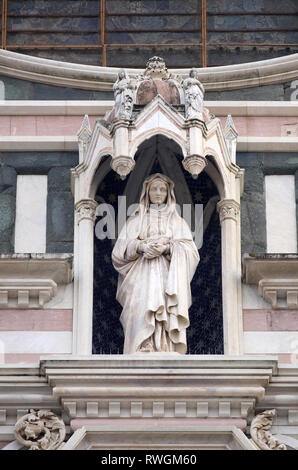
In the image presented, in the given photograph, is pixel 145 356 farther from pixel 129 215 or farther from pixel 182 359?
pixel 129 215

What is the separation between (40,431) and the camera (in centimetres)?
1973

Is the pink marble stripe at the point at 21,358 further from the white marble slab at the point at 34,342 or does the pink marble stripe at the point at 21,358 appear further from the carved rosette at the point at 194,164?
the carved rosette at the point at 194,164

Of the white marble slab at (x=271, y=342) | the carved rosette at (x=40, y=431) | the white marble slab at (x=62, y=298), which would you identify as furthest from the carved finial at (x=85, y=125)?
the carved rosette at (x=40, y=431)

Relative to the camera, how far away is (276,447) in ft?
64.3

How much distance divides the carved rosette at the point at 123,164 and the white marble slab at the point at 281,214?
1529 millimetres

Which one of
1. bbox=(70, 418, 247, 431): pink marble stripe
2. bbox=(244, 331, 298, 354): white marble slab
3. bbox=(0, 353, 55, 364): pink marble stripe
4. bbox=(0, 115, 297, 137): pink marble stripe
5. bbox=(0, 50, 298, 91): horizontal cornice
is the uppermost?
bbox=(0, 50, 298, 91): horizontal cornice

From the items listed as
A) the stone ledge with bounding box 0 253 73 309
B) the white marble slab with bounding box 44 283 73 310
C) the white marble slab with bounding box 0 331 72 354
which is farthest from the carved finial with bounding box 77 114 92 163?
the white marble slab with bounding box 0 331 72 354

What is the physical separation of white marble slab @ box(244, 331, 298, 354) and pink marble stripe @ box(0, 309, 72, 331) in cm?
164

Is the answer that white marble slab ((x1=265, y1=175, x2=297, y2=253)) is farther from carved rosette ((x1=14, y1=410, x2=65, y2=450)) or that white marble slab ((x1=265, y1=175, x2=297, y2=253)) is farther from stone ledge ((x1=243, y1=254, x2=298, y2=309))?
carved rosette ((x1=14, y1=410, x2=65, y2=450))

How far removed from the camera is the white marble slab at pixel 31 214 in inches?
848

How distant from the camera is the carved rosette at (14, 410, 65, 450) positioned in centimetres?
1964

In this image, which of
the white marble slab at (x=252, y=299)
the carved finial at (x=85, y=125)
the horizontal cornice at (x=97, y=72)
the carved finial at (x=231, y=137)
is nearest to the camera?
the white marble slab at (x=252, y=299)

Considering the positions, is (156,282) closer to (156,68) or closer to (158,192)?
(158,192)

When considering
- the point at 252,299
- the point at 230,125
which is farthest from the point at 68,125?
the point at 252,299
